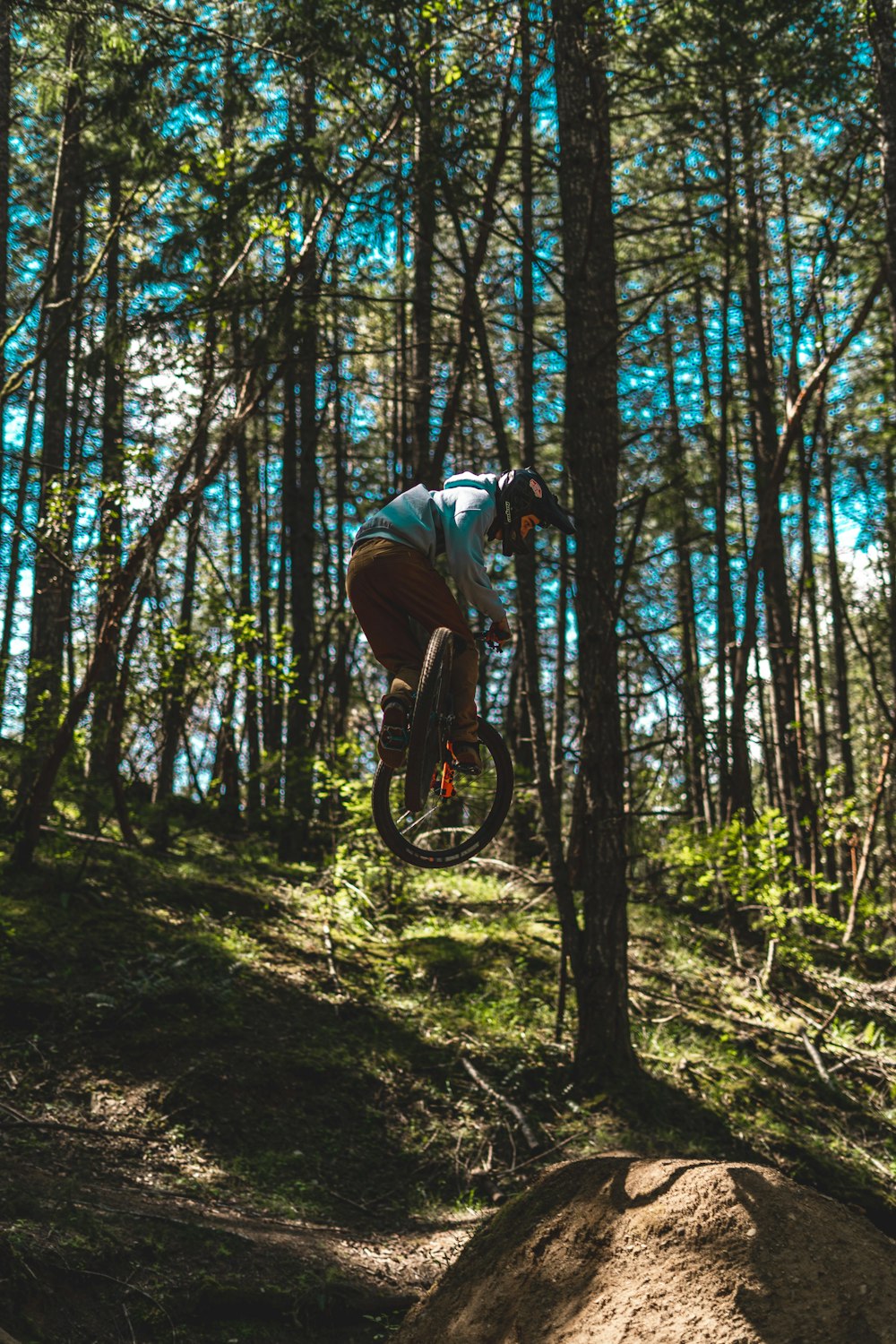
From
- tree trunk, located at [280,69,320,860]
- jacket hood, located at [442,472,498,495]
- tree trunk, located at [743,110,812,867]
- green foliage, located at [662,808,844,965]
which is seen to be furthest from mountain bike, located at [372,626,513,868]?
tree trunk, located at [743,110,812,867]

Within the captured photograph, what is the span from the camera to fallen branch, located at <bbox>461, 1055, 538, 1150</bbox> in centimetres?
845

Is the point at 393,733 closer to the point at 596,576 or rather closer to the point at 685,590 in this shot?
the point at 596,576

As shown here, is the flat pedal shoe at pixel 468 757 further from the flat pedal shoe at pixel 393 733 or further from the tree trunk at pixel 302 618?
the tree trunk at pixel 302 618

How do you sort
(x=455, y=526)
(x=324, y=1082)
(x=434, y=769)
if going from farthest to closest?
(x=324, y=1082) → (x=455, y=526) → (x=434, y=769)

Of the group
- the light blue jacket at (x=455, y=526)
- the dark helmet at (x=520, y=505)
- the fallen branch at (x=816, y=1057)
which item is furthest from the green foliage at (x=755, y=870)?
the light blue jacket at (x=455, y=526)

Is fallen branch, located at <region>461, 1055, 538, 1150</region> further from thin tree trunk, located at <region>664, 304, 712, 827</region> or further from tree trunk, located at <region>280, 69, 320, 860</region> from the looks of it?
tree trunk, located at <region>280, 69, 320, 860</region>

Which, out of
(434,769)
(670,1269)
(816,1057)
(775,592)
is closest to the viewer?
(670,1269)

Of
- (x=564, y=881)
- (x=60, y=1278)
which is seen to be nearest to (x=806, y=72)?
(x=564, y=881)

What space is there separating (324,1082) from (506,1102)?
1556 millimetres

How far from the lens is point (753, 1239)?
15.1ft

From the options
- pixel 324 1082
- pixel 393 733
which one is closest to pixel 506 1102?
pixel 324 1082

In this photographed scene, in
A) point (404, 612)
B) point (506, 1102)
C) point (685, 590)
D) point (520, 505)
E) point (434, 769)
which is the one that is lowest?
point (506, 1102)

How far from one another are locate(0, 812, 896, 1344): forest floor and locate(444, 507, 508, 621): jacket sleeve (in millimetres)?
4145

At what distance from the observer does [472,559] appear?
5.04 m
